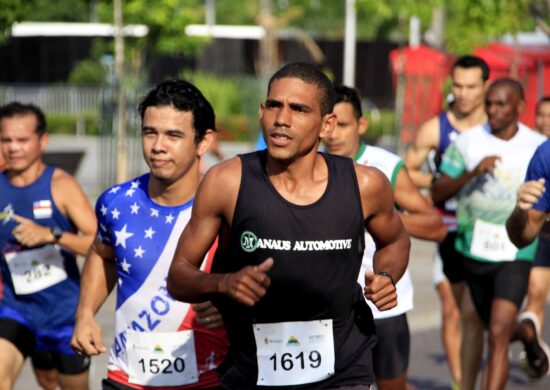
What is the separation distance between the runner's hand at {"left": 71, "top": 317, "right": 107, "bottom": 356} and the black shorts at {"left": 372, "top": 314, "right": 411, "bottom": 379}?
6.84 ft

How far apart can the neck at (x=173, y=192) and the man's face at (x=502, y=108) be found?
3.35 m

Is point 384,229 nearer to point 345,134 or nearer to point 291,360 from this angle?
point 291,360

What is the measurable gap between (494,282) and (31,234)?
10.3 ft

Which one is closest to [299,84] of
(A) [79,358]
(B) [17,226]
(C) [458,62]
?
(B) [17,226]

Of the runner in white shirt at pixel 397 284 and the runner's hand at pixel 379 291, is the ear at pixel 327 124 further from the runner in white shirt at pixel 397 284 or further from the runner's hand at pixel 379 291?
the runner in white shirt at pixel 397 284

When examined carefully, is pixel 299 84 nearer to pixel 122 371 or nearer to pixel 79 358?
pixel 122 371

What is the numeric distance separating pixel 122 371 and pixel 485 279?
3.45 m

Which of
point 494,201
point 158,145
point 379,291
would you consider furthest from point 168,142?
point 494,201

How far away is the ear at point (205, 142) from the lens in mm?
5629

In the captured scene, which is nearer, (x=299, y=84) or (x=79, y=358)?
(x=299, y=84)

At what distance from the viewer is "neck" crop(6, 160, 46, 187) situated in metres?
7.04

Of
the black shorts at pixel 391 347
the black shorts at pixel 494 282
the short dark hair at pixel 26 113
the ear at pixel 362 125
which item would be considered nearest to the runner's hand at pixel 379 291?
the black shorts at pixel 391 347

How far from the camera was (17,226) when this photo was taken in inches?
261

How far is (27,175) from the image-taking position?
23.2 feet
